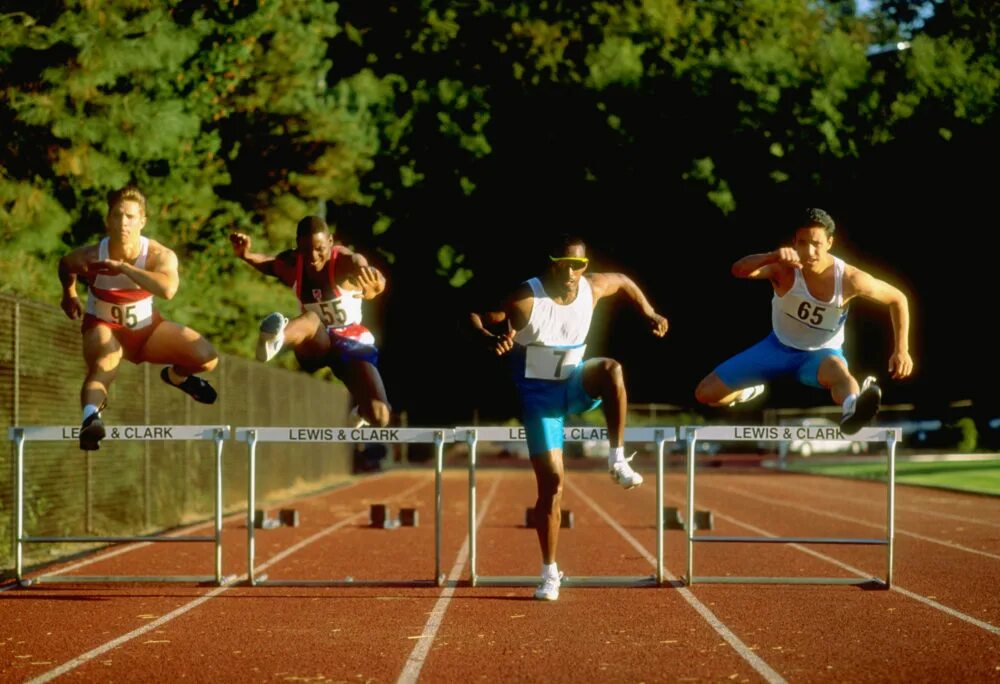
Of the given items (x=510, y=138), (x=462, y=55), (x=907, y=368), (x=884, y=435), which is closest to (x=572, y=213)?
(x=510, y=138)

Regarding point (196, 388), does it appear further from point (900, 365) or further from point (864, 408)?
point (900, 365)

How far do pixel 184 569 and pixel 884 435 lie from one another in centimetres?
678

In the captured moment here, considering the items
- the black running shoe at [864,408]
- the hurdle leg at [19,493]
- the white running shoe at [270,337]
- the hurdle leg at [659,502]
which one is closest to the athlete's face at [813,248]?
the black running shoe at [864,408]

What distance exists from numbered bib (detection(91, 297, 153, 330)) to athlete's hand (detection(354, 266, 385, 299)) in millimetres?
1345

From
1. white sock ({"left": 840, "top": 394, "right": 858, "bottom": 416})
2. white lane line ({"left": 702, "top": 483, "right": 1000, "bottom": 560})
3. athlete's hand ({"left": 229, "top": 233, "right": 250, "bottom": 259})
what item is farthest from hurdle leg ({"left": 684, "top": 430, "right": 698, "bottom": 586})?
athlete's hand ({"left": 229, "top": 233, "right": 250, "bottom": 259})

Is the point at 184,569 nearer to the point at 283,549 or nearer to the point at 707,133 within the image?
the point at 283,549

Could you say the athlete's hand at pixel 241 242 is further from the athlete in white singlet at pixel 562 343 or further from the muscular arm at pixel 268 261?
the athlete in white singlet at pixel 562 343

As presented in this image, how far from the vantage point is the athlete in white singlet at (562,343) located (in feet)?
27.3

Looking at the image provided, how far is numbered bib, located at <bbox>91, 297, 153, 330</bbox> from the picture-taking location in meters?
7.66

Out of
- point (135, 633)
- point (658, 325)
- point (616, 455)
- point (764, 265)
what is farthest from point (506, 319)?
point (135, 633)

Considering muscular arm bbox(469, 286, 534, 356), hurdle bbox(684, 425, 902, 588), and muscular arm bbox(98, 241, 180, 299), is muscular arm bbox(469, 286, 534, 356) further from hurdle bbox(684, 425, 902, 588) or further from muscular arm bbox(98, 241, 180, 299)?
hurdle bbox(684, 425, 902, 588)

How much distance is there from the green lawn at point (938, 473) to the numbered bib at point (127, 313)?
19.4m

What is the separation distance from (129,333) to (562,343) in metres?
2.66

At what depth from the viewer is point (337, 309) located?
739 cm
